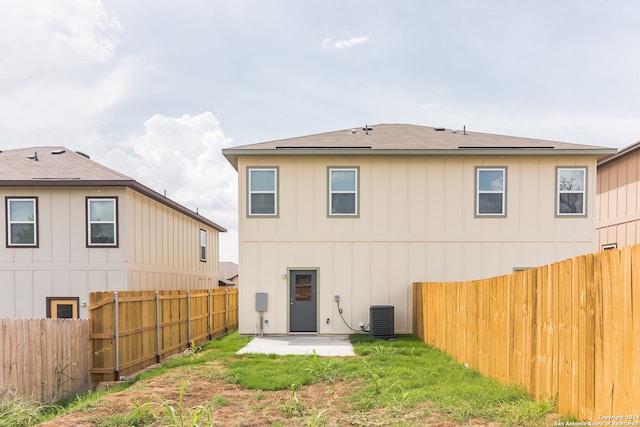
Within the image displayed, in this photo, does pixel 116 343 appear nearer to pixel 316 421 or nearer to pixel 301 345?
pixel 301 345

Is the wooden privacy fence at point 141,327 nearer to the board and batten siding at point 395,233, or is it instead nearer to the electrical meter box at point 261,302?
the board and batten siding at point 395,233

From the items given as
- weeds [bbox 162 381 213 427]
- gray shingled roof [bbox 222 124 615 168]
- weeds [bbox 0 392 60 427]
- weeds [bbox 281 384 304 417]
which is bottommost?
weeds [bbox 0 392 60 427]

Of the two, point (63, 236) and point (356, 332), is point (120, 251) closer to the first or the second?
point (63, 236)

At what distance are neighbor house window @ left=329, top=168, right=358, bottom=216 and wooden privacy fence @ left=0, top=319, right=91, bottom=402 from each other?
7426 mm

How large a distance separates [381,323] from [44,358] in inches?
316

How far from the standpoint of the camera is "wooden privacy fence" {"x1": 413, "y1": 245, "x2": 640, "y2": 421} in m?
3.74

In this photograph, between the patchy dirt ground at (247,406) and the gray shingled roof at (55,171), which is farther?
the gray shingled roof at (55,171)

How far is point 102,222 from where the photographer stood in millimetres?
Answer: 13125

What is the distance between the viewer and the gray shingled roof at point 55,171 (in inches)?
503

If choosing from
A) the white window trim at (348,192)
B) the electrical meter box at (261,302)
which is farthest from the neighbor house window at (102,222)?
the white window trim at (348,192)

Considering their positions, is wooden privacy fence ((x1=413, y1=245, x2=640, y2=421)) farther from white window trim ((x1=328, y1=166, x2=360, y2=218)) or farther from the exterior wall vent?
white window trim ((x1=328, y1=166, x2=360, y2=218))

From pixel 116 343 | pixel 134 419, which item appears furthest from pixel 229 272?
pixel 134 419

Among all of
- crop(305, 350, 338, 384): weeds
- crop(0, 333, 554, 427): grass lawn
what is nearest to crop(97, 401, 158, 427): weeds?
crop(0, 333, 554, 427): grass lawn

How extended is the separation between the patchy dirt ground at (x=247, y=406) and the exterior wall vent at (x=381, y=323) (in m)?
5.49
